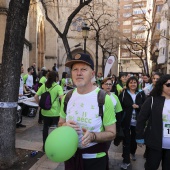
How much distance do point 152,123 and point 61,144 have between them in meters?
1.85

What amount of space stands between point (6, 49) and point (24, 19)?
0.69m

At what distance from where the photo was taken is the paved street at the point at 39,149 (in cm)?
457

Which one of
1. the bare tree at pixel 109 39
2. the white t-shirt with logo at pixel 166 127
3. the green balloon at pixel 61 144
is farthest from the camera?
the bare tree at pixel 109 39

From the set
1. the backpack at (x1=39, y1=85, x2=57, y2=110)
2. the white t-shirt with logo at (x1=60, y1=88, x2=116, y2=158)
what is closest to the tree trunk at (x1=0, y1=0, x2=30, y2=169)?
the backpack at (x1=39, y1=85, x2=57, y2=110)

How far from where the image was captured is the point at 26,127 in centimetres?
773

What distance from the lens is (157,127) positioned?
10.6ft

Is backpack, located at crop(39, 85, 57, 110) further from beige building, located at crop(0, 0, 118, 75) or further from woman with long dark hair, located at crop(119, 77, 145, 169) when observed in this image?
beige building, located at crop(0, 0, 118, 75)

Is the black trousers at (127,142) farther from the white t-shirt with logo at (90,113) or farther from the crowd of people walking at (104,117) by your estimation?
the white t-shirt with logo at (90,113)

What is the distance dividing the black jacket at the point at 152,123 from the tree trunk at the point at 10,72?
8.22 ft

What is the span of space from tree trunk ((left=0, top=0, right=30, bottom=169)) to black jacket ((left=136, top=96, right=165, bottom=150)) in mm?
2506

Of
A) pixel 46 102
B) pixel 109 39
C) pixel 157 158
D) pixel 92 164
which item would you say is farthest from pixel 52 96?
pixel 109 39

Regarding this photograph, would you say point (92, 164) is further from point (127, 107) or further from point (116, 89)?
point (116, 89)

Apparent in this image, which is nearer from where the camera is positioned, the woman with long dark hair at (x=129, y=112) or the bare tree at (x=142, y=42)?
the woman with long dark hair at (x=129, y=112)

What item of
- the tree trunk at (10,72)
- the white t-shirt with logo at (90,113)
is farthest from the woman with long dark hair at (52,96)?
the white t-shirt with logo at (90,113)
